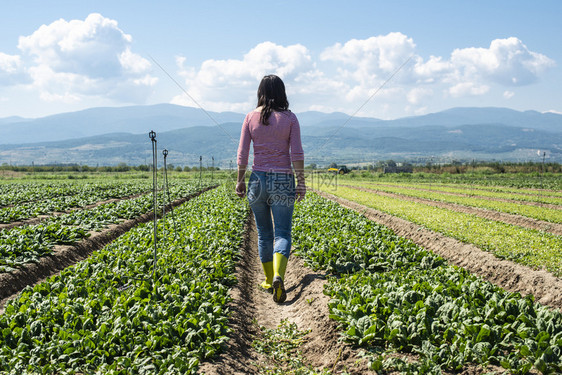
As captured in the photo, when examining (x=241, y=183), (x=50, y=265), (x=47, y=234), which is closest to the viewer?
(x=241, y=183)

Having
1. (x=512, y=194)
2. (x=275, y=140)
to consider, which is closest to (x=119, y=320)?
(x=275, y=140)

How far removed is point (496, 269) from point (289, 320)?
194 inches

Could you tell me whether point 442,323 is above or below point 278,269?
below

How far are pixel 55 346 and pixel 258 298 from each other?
3547 millimetres

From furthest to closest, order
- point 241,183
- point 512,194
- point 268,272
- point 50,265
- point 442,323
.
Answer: point 512,194 < point 50,265 < point 268,272 < point 241,183 < point 442,323

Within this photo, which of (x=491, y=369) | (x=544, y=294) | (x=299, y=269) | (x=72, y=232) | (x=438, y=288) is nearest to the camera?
(x=491, y=369)

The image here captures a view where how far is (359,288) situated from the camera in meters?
5.49

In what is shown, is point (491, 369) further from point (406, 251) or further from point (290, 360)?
point (406, 251)

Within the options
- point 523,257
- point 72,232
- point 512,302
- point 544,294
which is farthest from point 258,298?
point 72,232

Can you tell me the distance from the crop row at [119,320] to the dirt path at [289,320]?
0.23m

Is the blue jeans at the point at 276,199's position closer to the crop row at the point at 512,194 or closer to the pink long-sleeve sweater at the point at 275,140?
the pink long-sleeve sweater at the point at 275,140

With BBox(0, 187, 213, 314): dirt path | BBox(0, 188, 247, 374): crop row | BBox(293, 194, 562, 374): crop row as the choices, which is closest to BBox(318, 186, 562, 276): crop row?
BBox(293, 194, 562, 374): crop row

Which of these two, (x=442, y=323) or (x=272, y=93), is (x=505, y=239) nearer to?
(x=442, y=323)

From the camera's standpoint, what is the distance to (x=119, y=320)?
14.7 ft
